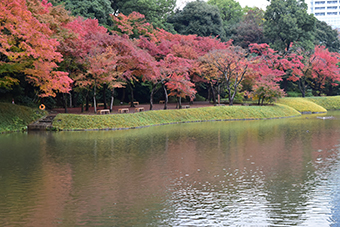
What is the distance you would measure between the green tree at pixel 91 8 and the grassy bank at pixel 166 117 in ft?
48.7

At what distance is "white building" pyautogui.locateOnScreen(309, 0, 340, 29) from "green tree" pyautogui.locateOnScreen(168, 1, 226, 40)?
411 ft

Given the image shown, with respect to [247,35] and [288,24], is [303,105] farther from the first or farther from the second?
[247,35]

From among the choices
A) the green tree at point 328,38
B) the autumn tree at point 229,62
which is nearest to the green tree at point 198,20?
the autumn tree at point 229,62

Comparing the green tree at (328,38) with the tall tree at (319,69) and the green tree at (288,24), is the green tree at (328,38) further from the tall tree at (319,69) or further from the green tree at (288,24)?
the tall tree at (319,69)

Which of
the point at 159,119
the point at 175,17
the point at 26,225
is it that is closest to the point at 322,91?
the point at 175,17

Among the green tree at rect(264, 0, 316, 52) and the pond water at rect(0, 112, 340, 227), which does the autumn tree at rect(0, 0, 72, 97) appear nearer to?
the pond water at rect(0, 112, 340, 227)

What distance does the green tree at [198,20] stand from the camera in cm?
5638

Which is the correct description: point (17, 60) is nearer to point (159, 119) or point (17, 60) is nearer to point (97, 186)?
point (159, 119)

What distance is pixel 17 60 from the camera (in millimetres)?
27422

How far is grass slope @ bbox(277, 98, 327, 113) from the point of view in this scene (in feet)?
163

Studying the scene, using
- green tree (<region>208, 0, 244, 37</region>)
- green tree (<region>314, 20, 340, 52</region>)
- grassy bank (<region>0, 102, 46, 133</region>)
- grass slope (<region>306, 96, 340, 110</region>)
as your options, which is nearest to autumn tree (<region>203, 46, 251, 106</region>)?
grass slope (<region>306, 96, 340, 110</region>)

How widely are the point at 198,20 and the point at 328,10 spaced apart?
133293mm

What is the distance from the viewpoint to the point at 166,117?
3691 cm

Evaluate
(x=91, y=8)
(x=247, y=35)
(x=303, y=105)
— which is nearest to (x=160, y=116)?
(x=91, y=8)
